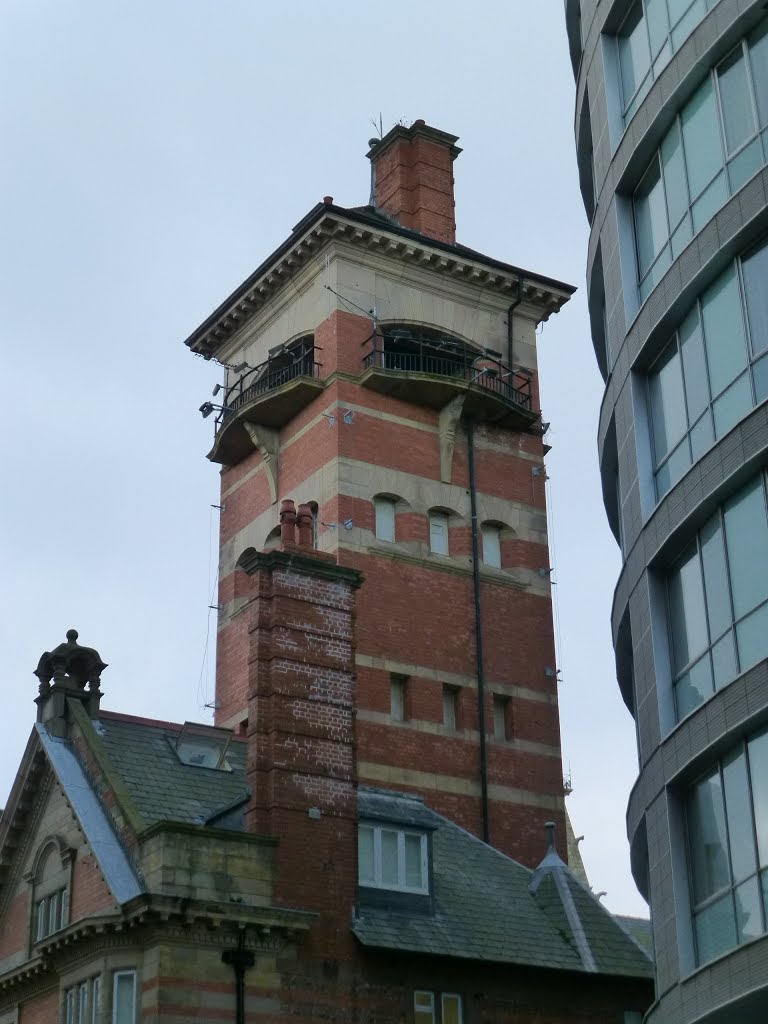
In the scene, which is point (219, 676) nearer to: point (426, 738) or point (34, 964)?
point (426, 738)

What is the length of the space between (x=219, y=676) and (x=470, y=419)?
9.79 m

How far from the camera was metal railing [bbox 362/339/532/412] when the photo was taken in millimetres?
45438

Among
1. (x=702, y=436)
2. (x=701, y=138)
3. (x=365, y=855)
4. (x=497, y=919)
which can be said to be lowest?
(x=497, y=919)

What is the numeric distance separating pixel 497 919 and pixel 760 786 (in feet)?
34.8

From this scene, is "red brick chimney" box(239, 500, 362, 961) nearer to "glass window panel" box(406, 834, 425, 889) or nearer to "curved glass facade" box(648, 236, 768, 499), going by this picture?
"glass window panel" box(406, 834, 425, 889)

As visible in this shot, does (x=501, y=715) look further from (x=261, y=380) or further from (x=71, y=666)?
(x=71, y=666)

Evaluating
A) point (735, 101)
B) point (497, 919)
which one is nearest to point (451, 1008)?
point (497, 919)

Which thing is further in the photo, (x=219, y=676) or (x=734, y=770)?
(x=219, y=676)

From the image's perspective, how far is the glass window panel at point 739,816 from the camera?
843 inches

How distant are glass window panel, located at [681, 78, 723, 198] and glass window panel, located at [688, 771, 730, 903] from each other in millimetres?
8871

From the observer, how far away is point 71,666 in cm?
3188

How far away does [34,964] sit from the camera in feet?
96.1

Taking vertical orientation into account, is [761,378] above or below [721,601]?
above

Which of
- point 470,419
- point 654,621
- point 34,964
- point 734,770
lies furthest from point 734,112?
point 470,419
